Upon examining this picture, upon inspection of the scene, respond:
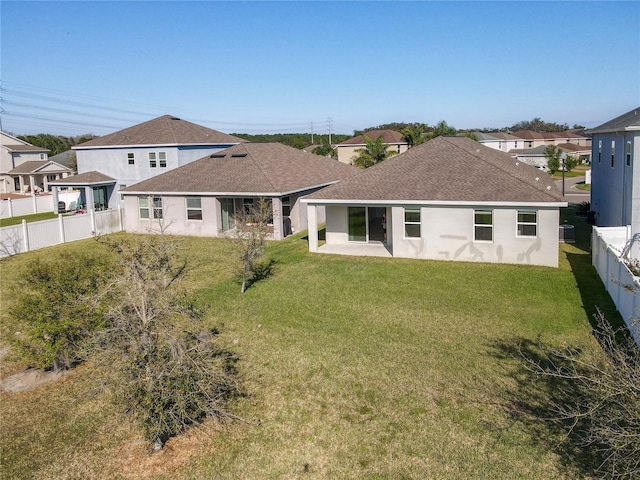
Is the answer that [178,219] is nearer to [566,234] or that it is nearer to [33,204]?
[33,204]

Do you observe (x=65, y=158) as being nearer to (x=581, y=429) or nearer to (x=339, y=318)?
(x=339, y=318)

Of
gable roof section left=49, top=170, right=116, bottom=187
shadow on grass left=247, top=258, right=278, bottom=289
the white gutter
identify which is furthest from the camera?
gable roof section left=49, top=170, right=116, bottom=187

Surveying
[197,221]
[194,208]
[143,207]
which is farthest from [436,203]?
[143,207]

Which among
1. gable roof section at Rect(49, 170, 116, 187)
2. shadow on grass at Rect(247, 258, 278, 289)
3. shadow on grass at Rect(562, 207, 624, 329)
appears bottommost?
shadow on grass at Rect(562, 207, 624, 329)

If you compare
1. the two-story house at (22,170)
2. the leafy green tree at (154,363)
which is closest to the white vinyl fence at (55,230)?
the leafy green tree at (154,363)

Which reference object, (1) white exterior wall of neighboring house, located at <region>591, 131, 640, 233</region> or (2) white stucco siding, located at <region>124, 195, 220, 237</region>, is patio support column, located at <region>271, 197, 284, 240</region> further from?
(1) white exterior wall of neighboring house, located at <region>591, 131, 640, 233</region>

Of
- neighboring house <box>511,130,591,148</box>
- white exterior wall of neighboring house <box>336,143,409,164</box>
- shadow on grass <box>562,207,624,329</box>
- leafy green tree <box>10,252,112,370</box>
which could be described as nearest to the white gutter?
shadow on grass <box>562,207,624,329</box>

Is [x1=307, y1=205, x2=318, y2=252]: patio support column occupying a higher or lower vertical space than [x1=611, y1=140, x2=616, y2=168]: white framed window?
lower
